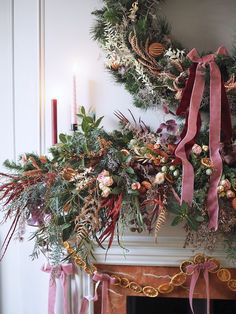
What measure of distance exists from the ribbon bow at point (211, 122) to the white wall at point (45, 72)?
0.28 metres

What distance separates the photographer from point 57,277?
4.14 ft

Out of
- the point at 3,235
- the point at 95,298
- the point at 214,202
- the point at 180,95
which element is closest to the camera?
the point at 214,202

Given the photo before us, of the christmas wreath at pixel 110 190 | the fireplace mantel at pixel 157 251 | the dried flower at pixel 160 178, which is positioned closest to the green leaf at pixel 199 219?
the christmas wreath at pixel 110 190

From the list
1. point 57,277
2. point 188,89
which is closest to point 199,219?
point 188,89

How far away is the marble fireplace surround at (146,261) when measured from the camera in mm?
1212

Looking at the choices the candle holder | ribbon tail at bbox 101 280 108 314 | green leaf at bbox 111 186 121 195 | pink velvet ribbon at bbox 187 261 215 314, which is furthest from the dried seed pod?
ribbon tail at bbox 101 280 108 314

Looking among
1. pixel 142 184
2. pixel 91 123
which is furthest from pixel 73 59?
pixel 142 184

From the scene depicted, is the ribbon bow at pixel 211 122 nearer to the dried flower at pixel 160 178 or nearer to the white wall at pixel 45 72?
the dried flower at pixel 160 178

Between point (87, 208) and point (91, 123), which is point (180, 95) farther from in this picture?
point (87, 208)

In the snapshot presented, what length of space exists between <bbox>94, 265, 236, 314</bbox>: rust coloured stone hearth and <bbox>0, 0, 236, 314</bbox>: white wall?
32 centimetres

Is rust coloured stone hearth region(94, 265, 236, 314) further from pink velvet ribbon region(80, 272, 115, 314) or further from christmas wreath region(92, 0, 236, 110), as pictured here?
christmas wreath region(92, 0, 236, 110)

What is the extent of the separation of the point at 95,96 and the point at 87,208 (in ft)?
1.73

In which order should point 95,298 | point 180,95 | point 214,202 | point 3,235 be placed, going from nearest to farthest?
1. point 214,202
2. point 180,95
3. point 95,298
4. point 3,235

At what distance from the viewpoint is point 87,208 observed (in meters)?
0.99
